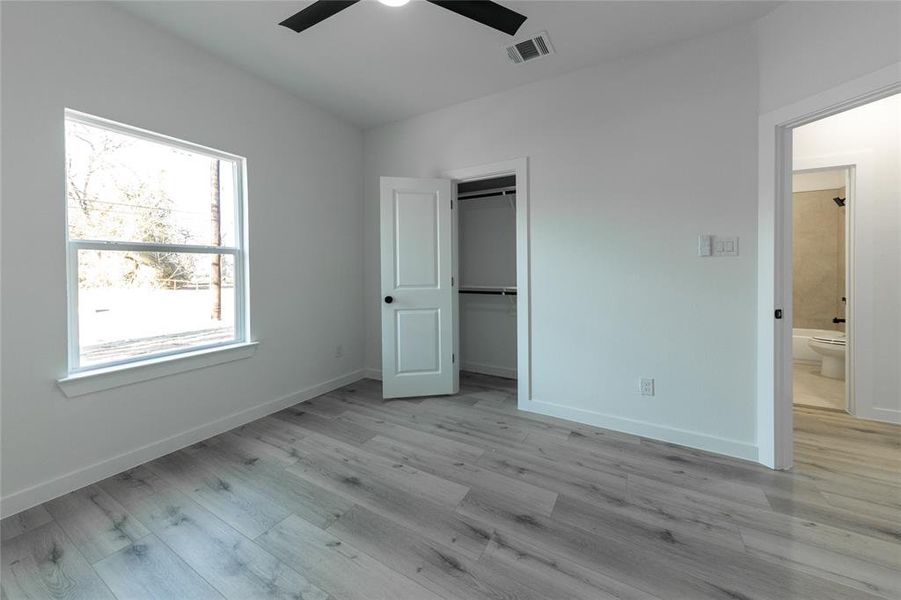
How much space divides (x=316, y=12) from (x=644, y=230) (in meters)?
2.38

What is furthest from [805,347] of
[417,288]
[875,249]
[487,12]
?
[487,12]

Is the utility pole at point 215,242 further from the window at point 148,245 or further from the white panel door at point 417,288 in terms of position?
the white panel door at point 417,288

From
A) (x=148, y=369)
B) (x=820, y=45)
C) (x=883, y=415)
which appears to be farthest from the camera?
(x=883, y=415)

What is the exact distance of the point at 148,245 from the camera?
7.57ft

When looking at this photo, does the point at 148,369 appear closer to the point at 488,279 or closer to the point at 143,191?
the point at 143,191

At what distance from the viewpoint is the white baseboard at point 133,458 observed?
178cm

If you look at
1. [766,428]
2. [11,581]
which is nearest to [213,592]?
[11,581]

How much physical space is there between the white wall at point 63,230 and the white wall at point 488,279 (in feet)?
5.23

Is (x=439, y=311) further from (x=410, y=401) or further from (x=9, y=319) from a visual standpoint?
(x=9, y=319)

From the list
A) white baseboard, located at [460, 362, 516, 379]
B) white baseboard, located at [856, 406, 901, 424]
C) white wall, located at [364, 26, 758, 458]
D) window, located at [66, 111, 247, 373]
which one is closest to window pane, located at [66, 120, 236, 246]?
window, located at [66, 111, 247, 373]

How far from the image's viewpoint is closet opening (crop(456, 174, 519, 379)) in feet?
13.4

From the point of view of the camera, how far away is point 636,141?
254 centimetres

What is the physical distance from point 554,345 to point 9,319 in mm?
3288

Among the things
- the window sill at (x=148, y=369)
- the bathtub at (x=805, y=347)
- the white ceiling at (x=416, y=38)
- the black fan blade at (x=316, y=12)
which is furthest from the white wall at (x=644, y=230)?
the bathtub at (x=805, y=347)
